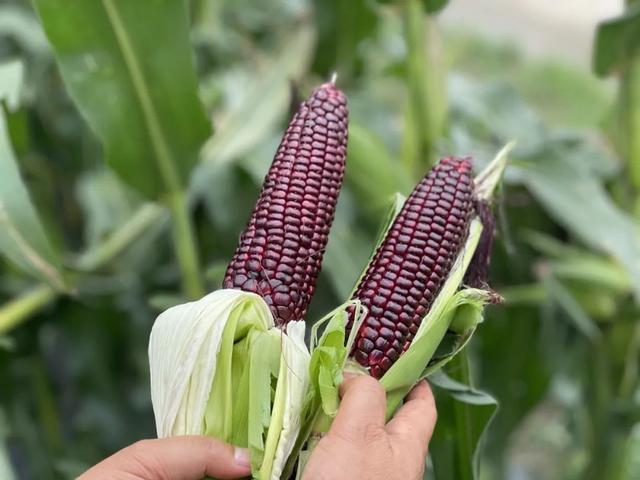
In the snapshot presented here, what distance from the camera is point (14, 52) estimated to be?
60.0 inches

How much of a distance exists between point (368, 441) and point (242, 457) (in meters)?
0.09

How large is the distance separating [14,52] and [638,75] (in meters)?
1.27

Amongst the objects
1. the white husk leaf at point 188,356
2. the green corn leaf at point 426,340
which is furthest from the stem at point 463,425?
the white husk leaf at point 188,356

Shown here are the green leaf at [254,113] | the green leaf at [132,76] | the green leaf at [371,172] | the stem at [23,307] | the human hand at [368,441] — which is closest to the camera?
the human hand at [368,441]

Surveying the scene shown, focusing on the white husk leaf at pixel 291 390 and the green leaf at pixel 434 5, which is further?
the green leaf at pixel 434 5

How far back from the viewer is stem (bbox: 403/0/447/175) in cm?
96

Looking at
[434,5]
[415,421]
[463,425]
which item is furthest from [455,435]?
[434,5]

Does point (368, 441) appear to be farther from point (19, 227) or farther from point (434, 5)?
point (434, 5)

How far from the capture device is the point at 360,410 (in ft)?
1.47

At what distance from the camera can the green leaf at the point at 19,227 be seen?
74cm

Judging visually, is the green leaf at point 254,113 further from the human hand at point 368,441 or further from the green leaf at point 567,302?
the human hand at point 368,441

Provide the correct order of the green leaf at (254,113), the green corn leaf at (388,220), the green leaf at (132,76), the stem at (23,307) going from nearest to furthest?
the green corn leaf at (388,220) → the green leaf at (132,76) → the stem at (23,307) → the green leaf at (254,113)

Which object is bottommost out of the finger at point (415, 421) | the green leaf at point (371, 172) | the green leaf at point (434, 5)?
the finger at point (415, 421)

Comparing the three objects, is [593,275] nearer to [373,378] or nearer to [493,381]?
[493,381]
